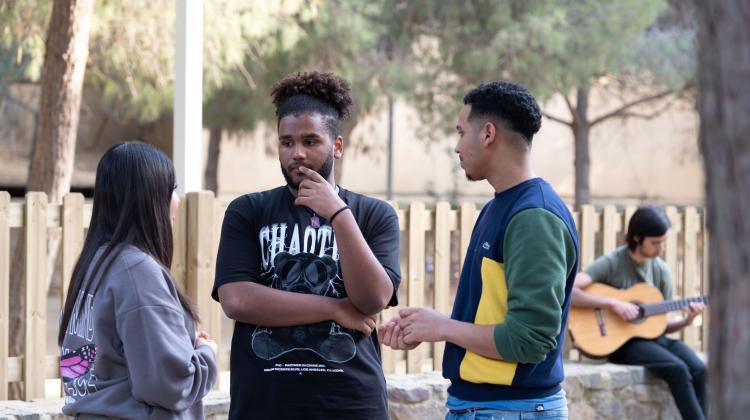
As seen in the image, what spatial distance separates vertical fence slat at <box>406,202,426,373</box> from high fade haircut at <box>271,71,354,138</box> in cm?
308

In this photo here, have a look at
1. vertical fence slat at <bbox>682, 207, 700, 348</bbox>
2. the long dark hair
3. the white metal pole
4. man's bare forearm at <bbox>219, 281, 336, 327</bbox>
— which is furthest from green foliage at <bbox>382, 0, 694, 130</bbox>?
the long dark hair

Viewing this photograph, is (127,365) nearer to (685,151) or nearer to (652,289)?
(652,289)

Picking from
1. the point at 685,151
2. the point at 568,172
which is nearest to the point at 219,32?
the point at 685,151

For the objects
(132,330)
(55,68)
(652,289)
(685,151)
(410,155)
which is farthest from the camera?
(410,155)

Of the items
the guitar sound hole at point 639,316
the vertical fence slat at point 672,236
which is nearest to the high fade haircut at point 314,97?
the guitar sound hole at point 639,316

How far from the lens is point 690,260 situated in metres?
8.27

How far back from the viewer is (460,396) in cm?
318

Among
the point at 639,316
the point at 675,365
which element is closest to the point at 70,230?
the point at 639,316

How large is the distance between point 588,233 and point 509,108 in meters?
4.47

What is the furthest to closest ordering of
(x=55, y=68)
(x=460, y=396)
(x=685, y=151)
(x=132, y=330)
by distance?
(x=685, y=151), (x=55, y=68), (x=460, y=396), (x=132, y=330)

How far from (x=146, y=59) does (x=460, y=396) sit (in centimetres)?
700

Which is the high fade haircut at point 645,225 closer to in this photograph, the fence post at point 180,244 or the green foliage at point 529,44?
the fence post at point 180,244

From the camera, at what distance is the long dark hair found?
301cm

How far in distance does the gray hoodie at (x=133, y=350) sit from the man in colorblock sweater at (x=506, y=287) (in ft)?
1.98
